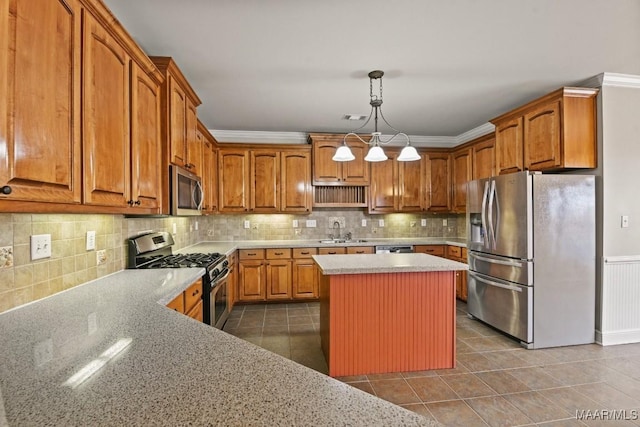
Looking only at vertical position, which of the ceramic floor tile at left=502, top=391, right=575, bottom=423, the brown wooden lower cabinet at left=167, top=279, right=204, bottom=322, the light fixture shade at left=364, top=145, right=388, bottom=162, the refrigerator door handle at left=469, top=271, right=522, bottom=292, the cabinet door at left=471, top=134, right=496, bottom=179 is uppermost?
the cabinet door at left=471, top=134, right=496, bottom=179

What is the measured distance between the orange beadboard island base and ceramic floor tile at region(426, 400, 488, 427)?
17.1 inches

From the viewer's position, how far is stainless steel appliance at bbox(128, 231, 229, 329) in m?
2.47

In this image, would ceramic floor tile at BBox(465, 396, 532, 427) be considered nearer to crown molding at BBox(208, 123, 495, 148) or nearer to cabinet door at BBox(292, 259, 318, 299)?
cabinet door at BBox(292, 259, 318, 299)

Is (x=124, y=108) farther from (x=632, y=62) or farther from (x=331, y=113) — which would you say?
(x=632, y=62)

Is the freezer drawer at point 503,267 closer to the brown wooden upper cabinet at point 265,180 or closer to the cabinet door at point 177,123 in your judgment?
the brown wooden upper cabinet at point 265,180

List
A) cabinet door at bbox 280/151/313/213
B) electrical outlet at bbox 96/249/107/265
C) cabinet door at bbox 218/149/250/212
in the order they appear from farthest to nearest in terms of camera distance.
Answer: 1. cabinet door at bbox 280/151/313/213
2. cabinet door at bbox 218/149/250/212
3. electrical outlet at bbox 96/249/107/265

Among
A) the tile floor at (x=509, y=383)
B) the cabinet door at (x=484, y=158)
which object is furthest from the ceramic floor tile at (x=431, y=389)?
the cabinet door at (x=484, y=158)

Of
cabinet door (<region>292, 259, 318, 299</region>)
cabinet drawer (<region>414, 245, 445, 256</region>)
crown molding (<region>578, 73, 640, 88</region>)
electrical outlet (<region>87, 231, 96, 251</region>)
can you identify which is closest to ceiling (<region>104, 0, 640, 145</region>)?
crown molding (<region>578, 73, 640, 88</region>)

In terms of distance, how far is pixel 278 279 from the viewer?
4.44m

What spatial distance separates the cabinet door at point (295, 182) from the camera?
468 cm

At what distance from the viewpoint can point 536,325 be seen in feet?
9.75

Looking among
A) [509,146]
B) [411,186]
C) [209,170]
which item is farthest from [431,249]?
[209,170]

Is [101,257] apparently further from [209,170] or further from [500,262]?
[500,262]

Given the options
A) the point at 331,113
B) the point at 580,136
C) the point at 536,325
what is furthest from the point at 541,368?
the point at 331,113
